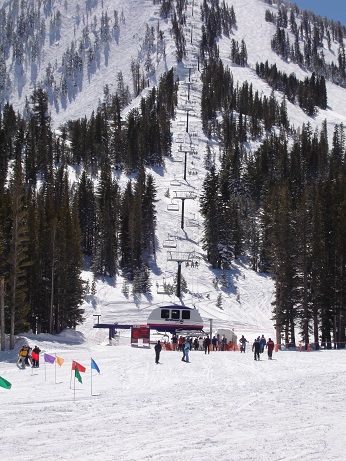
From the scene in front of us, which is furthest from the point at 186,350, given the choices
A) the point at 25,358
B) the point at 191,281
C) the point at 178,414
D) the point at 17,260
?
the point at 191,281

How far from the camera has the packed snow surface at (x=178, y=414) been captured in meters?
12.6

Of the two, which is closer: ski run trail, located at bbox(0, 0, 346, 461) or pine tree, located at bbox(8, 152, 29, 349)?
ski run trail, located at bbox(0, 0, 346, 461)

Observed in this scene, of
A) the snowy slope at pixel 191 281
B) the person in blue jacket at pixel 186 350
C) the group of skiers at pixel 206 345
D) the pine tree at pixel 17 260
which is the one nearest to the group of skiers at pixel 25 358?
the group of skiers at pixel 206 345

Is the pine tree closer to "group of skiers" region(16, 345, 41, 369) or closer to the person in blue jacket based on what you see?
"group of skiers" region(16, 345, 41, 369)

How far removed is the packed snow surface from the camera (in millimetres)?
12578

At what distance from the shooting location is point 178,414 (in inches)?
662

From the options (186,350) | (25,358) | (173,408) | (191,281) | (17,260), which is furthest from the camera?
(191,281)

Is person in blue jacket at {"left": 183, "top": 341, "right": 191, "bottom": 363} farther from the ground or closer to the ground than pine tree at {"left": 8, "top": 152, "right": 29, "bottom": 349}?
closer to the ground

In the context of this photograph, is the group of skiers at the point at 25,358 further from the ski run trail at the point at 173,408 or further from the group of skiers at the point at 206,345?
the group of skiers at the point at 206,345

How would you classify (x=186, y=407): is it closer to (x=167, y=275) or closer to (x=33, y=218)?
(x=33, y=218)

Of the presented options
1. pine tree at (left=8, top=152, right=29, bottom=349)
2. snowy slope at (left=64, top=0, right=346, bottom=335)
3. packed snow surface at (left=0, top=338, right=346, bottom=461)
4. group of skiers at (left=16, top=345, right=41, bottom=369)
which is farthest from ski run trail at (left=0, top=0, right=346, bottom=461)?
snowy slope at (left=64, top=0, right=346, bottom=335)

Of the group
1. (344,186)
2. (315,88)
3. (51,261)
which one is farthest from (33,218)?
(315,88)

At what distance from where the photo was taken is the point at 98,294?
6538 cm

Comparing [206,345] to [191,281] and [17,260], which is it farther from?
[191,281]
